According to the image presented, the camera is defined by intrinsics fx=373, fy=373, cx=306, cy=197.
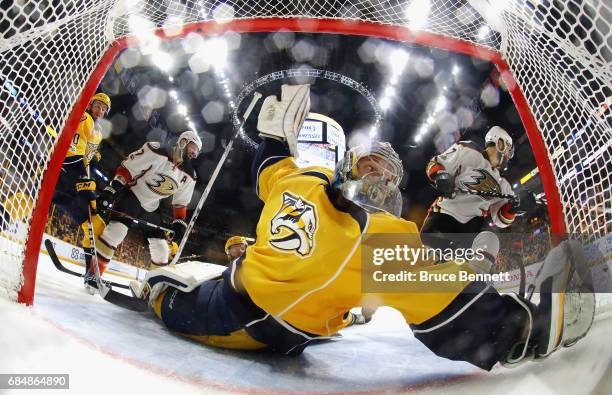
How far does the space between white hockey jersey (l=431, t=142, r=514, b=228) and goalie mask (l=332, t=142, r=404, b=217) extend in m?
1.72

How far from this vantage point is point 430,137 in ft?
27.6

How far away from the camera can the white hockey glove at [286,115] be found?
1.22 meters

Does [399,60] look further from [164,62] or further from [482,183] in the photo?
[482,183]

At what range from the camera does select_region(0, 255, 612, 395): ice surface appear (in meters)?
0.71

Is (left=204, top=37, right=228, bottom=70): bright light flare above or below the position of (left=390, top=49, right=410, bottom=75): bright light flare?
below

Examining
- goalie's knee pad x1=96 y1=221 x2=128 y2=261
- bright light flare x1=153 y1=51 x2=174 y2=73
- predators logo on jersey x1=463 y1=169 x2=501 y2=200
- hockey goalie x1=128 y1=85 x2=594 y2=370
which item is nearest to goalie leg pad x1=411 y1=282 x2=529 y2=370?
hockey goalie x1=128 y1=85 x2=594 y2=370

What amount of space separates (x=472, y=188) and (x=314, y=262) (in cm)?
191

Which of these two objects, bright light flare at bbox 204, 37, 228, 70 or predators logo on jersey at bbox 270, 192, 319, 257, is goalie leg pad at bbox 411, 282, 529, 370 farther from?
bright light flare at bbox 204, 37, 228, 70

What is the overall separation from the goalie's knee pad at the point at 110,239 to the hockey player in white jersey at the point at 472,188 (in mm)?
2068

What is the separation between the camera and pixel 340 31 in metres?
1.59

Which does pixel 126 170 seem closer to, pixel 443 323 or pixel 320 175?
pixel 320 175

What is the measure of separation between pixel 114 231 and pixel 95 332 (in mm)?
1722

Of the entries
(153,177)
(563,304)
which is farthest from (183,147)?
(563,304)

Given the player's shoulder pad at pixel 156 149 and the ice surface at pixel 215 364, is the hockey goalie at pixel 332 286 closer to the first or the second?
the ice surface at pixel 215 364
